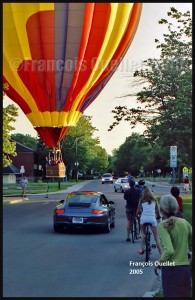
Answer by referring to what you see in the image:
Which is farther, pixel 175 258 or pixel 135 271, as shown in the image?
pixel 135 271

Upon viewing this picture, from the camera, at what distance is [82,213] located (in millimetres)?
17219

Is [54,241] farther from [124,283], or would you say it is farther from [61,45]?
[61,45]

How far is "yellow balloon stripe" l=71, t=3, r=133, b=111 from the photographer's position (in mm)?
20562

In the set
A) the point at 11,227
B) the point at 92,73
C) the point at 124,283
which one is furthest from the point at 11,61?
the point at 124,283

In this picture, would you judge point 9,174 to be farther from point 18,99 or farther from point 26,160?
point 18,99

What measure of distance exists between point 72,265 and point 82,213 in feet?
18.9

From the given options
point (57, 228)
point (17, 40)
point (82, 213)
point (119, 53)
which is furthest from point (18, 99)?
point (82, 213)

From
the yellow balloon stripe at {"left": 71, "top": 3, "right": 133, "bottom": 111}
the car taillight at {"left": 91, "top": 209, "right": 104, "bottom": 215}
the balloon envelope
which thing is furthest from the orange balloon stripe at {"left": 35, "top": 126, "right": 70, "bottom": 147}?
the car taillight at {"left": 91, "top": 209, "right": 104, "bottom": 215}

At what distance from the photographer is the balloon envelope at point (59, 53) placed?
66.7 feet

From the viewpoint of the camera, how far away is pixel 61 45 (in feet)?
68.5

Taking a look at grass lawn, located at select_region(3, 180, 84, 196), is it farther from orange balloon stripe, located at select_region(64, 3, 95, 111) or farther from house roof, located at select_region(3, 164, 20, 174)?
orange balloon stripe, located at select_region(64, 3, 95, 111)

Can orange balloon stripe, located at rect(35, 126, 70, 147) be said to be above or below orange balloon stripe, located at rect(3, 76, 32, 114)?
below

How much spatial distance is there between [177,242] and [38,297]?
9.25 feet

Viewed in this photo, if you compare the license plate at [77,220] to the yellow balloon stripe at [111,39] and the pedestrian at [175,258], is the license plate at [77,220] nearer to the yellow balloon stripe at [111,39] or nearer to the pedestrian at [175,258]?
the yellow balloon stripe at [111,39]
